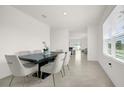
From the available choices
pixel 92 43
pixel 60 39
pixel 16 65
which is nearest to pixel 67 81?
pixel 16 65

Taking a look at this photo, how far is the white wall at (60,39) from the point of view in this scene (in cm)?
704

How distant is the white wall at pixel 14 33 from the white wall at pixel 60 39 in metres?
2.53

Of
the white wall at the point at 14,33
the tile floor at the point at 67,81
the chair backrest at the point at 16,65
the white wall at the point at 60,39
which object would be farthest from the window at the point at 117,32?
the white wall at the point at 60,39

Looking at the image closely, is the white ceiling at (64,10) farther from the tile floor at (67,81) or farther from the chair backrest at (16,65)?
the tile floor at (67,81)

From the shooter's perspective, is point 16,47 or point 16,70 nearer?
point 16,70

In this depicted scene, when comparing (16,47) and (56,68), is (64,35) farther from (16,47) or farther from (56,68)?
(56,68)

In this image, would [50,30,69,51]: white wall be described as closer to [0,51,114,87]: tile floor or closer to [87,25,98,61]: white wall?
[87,25,98,61]: white wall

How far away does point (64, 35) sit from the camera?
704cm

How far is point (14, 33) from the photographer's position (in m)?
3.26

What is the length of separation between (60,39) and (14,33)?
13.7 feet

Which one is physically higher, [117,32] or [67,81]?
[117,32]

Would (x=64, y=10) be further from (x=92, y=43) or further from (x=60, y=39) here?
(x=60, y=39)
